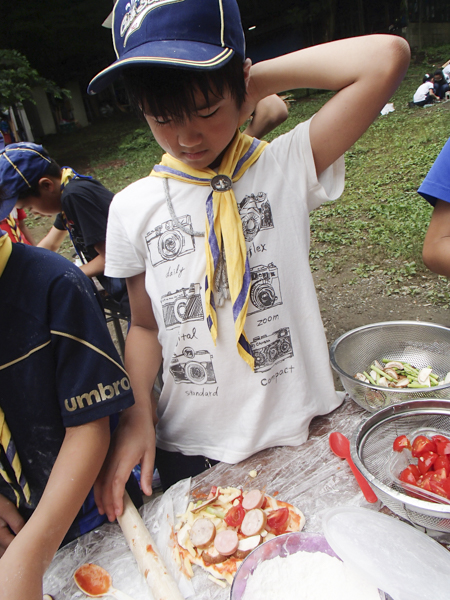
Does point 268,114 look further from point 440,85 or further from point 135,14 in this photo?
point 440,85

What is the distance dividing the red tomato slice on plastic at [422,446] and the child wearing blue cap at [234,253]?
1.06 ft

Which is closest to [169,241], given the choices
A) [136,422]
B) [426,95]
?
[136,422]

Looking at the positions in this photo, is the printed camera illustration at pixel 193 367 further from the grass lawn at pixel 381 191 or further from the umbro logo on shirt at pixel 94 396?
→ the grass lawn at pixel 381 191

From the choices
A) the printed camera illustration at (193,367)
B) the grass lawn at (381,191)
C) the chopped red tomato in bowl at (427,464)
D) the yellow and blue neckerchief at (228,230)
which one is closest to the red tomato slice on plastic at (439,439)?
the chopped red tomato in bowl at (427,464)

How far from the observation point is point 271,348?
1.27 metres

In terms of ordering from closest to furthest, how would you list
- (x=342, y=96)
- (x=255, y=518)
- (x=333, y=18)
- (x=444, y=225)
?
(x=255, y=518)
(x=342, y=96)
(x=444, y=225)
(x=333, y=18)

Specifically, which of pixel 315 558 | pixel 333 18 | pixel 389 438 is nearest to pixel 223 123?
pixel 389 438

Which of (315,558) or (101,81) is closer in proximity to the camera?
(315,558)

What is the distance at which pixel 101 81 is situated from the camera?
113 centimetres

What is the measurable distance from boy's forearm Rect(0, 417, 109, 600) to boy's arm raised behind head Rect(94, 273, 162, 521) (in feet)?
0.31

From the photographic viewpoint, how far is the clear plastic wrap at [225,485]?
1.01 meters

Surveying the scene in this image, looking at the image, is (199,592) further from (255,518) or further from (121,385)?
(121,385)

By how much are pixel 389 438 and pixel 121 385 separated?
726 mm

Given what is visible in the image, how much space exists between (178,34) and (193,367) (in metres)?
0.87
